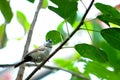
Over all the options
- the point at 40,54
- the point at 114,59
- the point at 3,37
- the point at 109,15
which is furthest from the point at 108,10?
the point at 3,37

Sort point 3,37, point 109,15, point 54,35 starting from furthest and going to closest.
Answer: point 3,37 < point 54,35 < point 109,15

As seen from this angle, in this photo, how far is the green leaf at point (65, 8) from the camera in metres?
0.85

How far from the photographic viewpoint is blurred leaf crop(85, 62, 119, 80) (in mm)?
1000

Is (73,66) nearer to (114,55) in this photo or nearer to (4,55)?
(114,55)

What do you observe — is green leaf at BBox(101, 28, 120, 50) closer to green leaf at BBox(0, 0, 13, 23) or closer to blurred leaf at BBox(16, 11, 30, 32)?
green leaf at BBox(0, 0, 13, 23)

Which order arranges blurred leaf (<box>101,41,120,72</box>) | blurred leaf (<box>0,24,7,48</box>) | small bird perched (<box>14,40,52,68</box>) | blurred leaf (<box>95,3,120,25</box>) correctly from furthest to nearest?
blurred leaf (<box>0,24,7,48</box>) < small bird perched (<box>14,40,52,68</box>) < blurred leaf (<box>101,41,120,72</box>) < blurred leaf (<box>95,3,120,25</box>)

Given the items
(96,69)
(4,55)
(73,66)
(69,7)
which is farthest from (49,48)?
(4,55)

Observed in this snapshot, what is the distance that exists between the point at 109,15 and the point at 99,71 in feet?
0.84

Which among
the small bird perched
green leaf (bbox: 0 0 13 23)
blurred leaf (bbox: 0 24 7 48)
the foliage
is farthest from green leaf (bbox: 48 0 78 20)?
blurred leaf (bbox: 0 24 7 48)

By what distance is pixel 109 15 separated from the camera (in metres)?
0.80

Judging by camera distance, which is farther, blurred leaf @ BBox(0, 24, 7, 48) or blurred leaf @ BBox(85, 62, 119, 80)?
blurred leaf @ BBox(0, 24, 7, 48)

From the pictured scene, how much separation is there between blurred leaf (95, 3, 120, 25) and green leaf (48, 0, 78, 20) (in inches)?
2.2

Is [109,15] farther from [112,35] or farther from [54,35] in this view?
[54,35]

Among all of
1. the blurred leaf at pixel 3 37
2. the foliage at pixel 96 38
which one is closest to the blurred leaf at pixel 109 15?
the foliage at pixel 96 38
